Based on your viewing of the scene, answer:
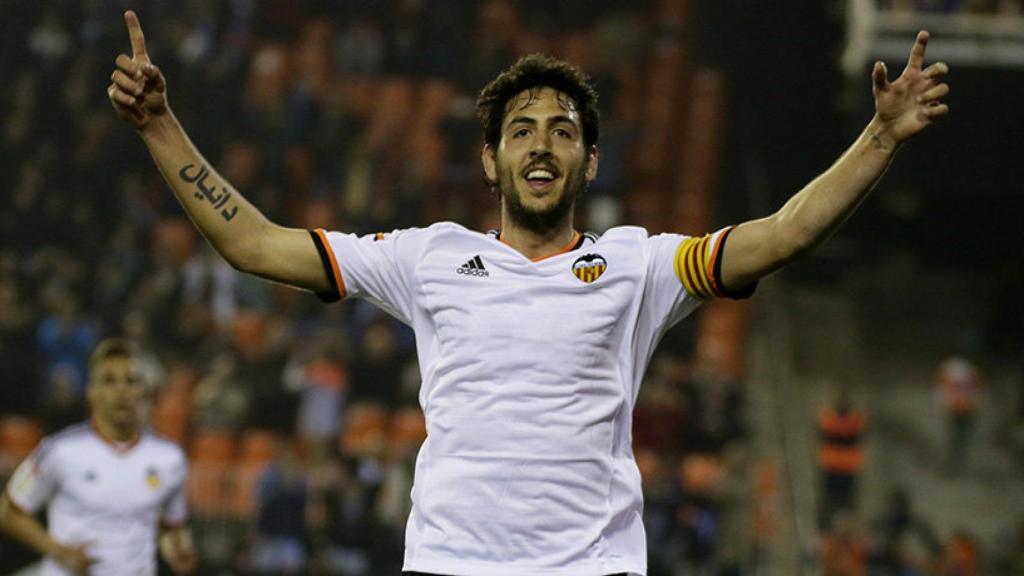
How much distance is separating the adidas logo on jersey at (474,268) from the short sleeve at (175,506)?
414 centimetres

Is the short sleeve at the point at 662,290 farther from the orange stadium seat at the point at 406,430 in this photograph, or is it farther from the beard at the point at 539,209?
the orange stadium seat at the point at 406,430

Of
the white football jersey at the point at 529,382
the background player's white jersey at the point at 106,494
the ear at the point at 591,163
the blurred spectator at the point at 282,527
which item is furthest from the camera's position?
the blurred spectator at the point at 282,527

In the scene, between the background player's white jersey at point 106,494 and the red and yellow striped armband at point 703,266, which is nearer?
the red and yellow striped armband at point 703,266

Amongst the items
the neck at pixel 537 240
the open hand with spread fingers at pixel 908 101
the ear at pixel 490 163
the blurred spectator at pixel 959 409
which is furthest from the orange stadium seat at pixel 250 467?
the open hand with spread fingers at pixel 908 101

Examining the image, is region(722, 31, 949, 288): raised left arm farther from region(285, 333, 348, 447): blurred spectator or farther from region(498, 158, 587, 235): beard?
region(285, 333, 348, 447): blurred spectator

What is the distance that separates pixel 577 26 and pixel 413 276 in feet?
62.0

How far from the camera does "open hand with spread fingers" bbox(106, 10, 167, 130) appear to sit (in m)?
4.34

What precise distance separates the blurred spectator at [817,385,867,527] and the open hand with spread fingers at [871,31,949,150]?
1108cm

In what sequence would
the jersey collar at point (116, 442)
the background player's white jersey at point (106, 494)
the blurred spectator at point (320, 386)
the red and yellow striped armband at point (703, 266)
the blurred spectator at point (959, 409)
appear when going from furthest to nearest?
the blurred spectator at point (959, 409), the blurred spectator at point (320, 386), the jersey collar at point (116, 442), the background player's white jersey at point (106, 494), the red and yellow striped armband at point (703, 266)

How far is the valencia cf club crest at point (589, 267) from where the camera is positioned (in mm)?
4309

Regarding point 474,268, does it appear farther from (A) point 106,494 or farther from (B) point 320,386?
(B) point 320,386

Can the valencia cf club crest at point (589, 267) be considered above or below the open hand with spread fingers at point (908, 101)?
below

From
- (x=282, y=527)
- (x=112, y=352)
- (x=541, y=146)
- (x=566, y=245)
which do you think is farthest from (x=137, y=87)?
(x=282, y=527)

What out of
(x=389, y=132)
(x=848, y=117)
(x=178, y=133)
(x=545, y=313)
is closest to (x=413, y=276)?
(x=545, y=313)
